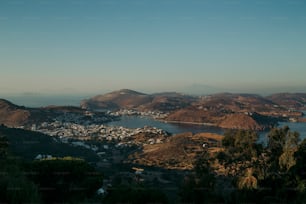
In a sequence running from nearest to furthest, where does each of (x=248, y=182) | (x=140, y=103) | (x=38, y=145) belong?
(x=248, y=182) < (x=38, y=145) < (x=140, y=103)

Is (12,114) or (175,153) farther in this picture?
(12,114)

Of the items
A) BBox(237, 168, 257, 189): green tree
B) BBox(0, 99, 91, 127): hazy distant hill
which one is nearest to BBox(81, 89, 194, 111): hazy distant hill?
BBox(0, 99, 91, 127): hazy distant hill

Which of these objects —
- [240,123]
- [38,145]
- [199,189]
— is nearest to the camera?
[199,189]

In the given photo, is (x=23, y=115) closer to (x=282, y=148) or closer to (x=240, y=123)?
(x=240, y=123)

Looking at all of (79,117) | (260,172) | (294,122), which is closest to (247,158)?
(260,172)

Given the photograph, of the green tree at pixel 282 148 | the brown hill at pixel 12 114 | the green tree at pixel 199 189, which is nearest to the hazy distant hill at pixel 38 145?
the green tree at pixel 282 148

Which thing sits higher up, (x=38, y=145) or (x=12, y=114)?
(x=38, y=145)

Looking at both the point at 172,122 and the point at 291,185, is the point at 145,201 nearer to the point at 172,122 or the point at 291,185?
the point at 291,185

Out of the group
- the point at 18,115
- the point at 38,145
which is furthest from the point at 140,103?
the point at 38,145
